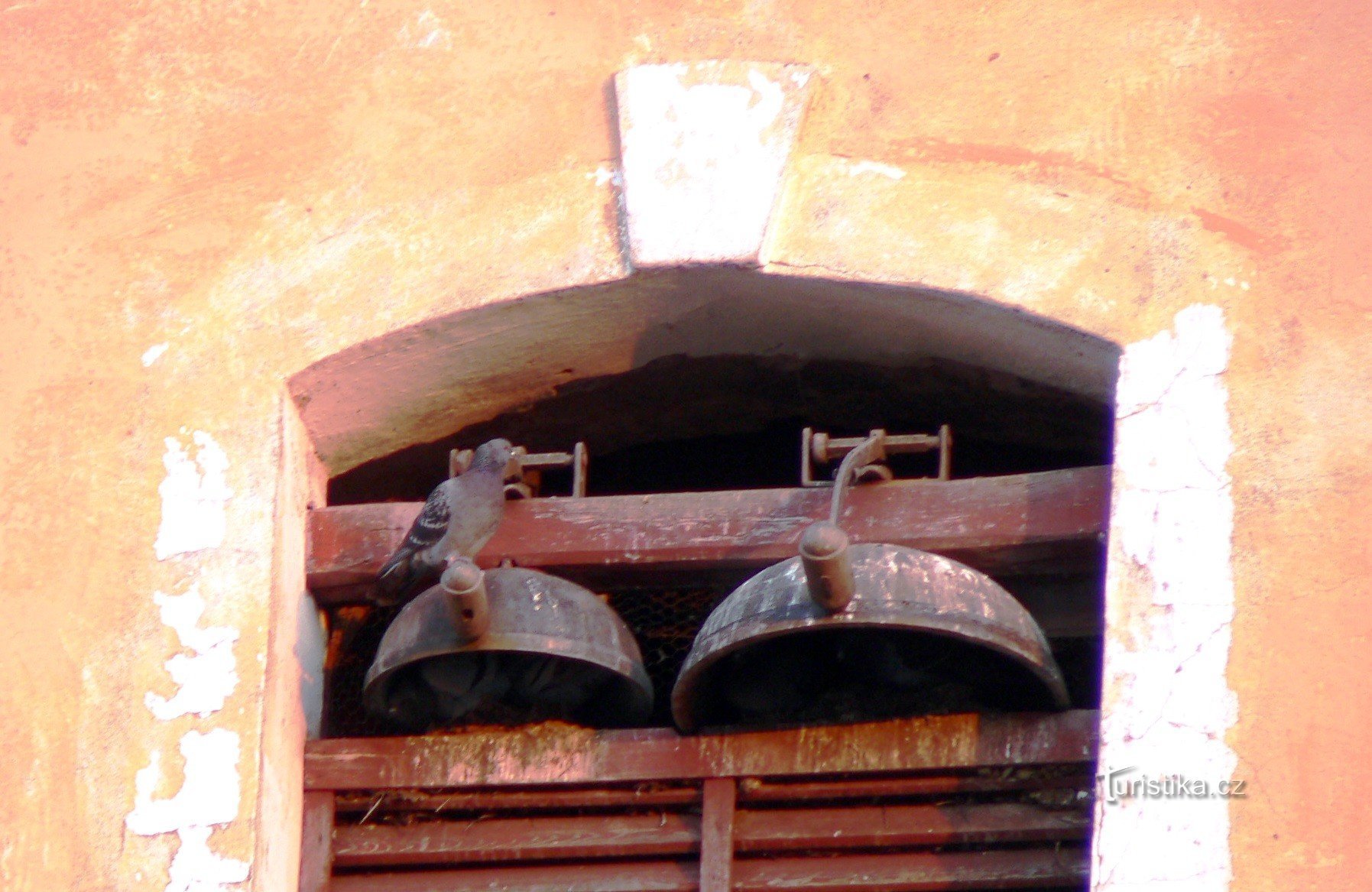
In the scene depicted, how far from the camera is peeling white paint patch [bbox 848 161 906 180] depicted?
130 inches

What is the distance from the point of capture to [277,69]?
365 cm

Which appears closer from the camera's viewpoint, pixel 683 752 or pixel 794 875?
pixel 794 875

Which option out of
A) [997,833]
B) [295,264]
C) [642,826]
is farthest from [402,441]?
[997,833]

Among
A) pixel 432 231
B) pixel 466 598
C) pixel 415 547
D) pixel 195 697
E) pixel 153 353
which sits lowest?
pixel 195 697

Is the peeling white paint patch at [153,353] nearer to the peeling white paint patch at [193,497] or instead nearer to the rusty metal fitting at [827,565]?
the peeling white paint patch at [193,497]

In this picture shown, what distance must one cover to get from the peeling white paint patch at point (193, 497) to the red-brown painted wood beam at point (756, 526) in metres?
0.19

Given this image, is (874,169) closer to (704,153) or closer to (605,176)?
(704,153)

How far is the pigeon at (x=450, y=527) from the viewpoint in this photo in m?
3.19

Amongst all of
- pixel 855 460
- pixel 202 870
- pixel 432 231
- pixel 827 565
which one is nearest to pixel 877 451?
pixel 855 460

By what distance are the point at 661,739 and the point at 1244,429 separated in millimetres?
943

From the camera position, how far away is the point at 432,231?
3426 millimetres

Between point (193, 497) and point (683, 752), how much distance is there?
0.87 metres

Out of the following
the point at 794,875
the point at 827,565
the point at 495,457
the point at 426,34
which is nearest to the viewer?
the point at 827,565

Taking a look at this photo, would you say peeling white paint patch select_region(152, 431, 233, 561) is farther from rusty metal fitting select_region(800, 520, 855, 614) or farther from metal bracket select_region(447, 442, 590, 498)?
rusty metal fitting select_region(800, 520, 855, 614)
